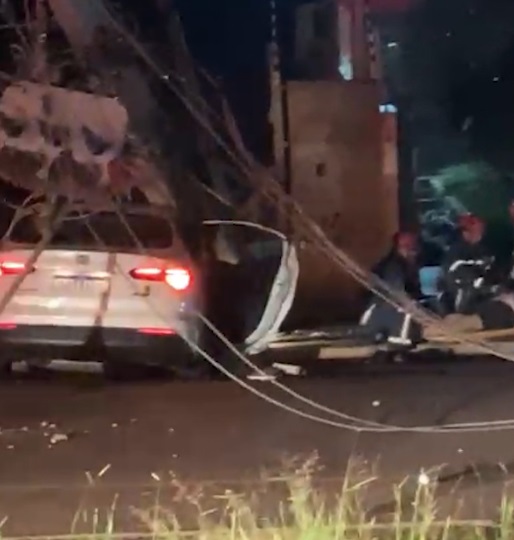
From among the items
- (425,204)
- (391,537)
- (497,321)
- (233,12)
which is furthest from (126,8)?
(425,204)

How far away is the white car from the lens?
11133mm

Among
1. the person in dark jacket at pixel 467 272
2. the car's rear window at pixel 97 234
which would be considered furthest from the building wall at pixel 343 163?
the car's rear window at pixel 97 234

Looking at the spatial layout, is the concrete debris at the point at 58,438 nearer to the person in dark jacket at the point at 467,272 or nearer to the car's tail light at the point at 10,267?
the car's tail light at the point at 10,267

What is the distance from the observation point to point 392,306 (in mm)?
13812

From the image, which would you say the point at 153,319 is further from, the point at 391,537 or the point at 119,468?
the point at 391,537

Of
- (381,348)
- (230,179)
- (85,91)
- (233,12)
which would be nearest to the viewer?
(85,91)

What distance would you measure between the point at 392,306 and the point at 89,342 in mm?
3554

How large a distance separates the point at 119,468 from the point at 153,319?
2.79 m

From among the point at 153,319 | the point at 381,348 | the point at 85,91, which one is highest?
the point at 85,91

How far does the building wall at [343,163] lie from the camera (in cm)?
1953

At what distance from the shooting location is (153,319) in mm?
11305

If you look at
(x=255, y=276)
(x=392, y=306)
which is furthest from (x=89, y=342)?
(x=255, y=276)

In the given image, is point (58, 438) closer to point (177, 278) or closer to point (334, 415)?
point (334, 415)

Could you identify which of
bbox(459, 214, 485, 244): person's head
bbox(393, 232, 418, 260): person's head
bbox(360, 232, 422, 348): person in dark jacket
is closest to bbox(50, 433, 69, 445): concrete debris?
bbox(360, 232, 422, 348): person in dark jacket
